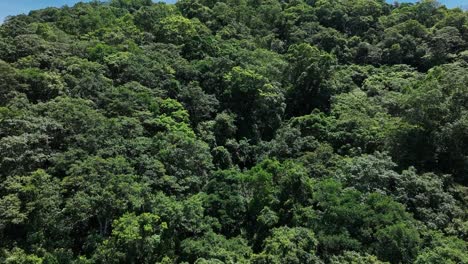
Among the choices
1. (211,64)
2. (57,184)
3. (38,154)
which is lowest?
(57,184)

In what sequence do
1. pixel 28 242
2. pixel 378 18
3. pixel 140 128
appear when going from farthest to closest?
pixel 378 18, pixel 140 128, pixel 28 242

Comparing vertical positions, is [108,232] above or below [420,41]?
below

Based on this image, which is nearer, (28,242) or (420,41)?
(28,242)

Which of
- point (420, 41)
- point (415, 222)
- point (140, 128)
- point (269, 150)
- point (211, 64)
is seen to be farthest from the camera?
point (420, 41)

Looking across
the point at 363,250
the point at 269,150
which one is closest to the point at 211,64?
the point at 269,150

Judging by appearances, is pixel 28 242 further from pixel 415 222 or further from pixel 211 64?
pixel 211 64

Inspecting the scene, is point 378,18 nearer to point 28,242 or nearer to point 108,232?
point 108,232
